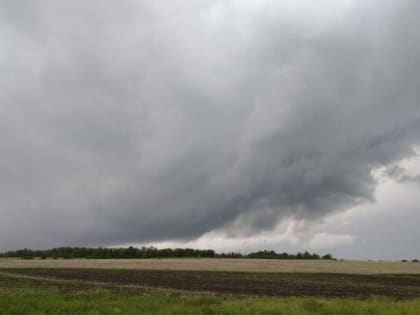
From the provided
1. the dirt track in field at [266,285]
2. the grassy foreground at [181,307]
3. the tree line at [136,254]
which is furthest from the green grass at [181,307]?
the tree line at [136,254]

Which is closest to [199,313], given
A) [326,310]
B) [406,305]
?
[326,310]

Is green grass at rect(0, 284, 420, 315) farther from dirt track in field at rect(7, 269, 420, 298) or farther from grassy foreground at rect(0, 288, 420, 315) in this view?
dirt track in field at rect(7, 269, 420, 298)

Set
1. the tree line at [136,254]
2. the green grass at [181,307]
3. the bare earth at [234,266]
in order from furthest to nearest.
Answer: the tree line at [136,254] < the bare earth at [234,266] < the green grass at [181,307]

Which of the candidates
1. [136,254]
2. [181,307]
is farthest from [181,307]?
[136,254]

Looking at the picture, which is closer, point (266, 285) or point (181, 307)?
point (181, 307)

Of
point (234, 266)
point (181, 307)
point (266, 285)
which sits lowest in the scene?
point (181, 307)

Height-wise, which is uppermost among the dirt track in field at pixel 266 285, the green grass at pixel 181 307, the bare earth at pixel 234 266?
the bare earth at pixel 234 266

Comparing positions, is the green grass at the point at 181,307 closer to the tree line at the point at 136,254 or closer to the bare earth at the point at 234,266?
the bare earth at the point at 234,266

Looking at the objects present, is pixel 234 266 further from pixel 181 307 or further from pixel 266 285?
pixel 181 307

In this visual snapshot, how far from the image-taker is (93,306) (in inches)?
885

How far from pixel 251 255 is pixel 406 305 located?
15509 centimetres

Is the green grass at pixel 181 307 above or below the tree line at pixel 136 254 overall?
below

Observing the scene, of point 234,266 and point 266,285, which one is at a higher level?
point 234,266

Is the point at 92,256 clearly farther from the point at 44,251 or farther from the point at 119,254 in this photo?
the point at 44,251
